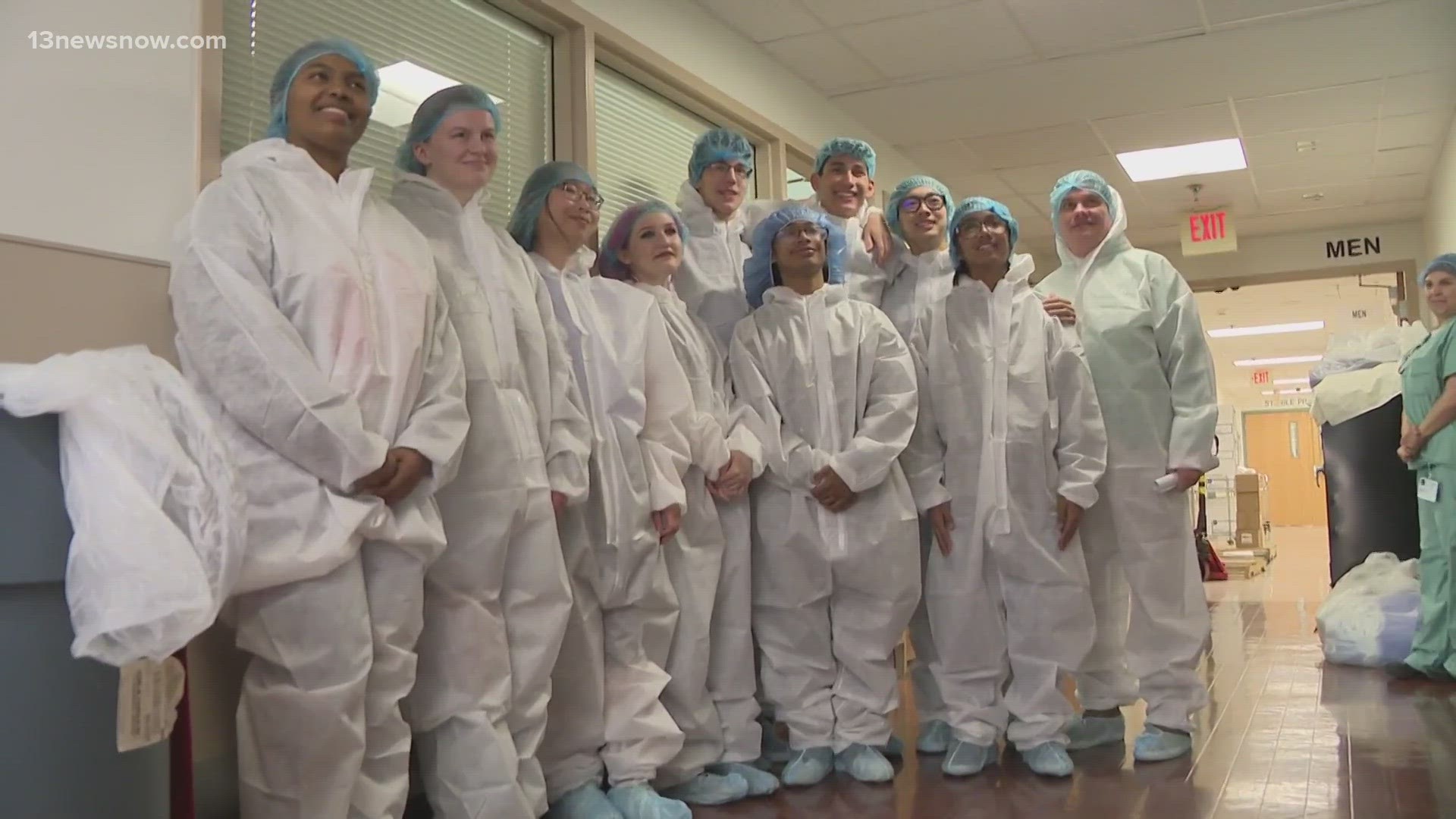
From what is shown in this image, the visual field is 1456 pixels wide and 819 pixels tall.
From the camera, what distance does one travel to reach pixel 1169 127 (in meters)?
5.43

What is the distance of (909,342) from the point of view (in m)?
2.79

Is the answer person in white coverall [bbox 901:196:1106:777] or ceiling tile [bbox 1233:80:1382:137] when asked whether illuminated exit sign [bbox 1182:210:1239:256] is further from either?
person in white coverall [bbox 901:196:1106:777]

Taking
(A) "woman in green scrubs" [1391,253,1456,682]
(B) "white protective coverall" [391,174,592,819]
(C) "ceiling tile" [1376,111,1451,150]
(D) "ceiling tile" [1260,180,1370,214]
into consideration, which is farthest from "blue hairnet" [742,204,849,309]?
(D) "ceiling tile" [1260,180,1370,214]

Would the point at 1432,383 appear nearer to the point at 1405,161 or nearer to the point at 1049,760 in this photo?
the point at 1049,760

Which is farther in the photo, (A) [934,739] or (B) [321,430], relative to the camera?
(A) [934,739]

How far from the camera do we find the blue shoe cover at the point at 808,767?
7.96ft

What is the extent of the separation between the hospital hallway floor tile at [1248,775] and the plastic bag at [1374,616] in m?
0.27

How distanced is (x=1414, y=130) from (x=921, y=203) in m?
4.14

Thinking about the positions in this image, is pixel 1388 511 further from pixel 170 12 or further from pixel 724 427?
pixel 170 12

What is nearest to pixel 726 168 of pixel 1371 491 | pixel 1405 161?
pixel 1371 491

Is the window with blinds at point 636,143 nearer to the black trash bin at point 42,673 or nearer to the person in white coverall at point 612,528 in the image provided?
the person in white coverall at point 612,528

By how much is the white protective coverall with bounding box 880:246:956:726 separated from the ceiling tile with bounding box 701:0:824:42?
1386 mm

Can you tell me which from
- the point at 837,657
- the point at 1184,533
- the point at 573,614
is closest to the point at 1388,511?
the point at 1184,533

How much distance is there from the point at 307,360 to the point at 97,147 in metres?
0.63
